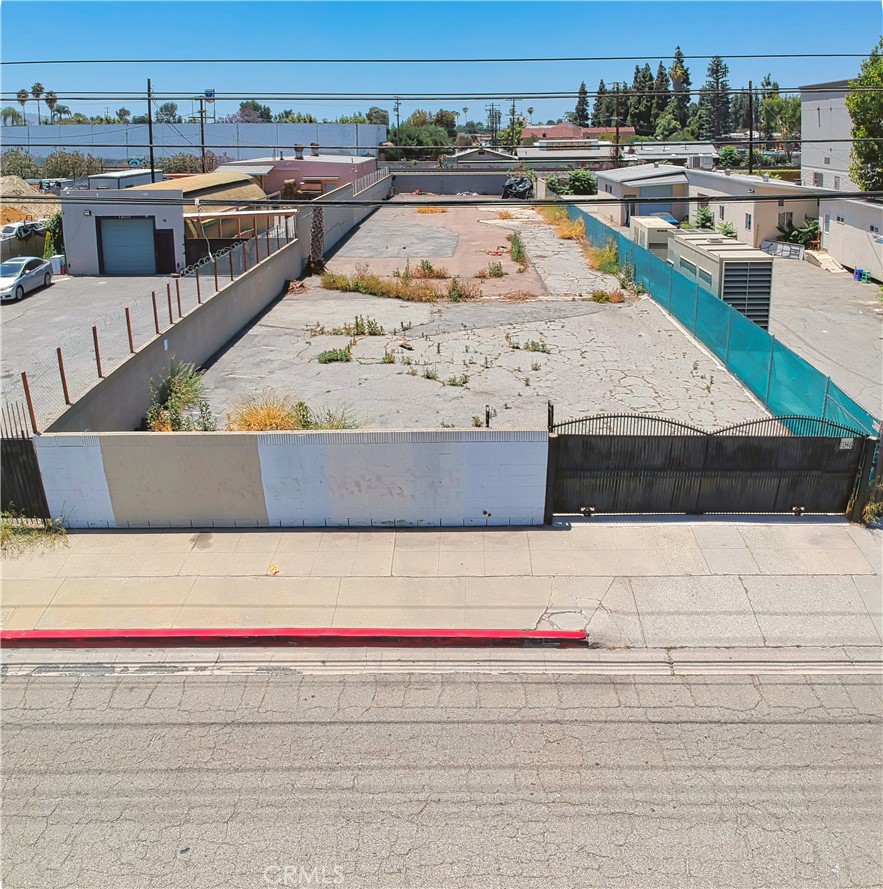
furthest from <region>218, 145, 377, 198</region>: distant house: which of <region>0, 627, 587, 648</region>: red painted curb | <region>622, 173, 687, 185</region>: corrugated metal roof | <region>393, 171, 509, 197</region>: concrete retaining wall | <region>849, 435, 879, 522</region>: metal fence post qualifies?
<region>0, 627, 587, 648</region>: red painted curb

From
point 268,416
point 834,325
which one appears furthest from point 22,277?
point 834,325

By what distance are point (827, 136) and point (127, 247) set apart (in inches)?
1569

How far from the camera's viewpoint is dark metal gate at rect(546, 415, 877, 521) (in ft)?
44.1

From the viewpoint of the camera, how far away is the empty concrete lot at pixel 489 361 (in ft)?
63.3

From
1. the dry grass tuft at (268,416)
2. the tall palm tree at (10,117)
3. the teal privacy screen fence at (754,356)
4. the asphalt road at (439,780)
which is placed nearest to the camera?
the asphalt road at (439,780)

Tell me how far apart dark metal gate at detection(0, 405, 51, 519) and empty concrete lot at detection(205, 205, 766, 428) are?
578cm

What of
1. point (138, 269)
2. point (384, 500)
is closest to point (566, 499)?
point (384, 500)

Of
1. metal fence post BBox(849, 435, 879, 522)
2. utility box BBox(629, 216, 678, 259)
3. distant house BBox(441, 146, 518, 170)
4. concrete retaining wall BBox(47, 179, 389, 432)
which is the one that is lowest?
metal fence post BBox(849, 435, 879, 522)

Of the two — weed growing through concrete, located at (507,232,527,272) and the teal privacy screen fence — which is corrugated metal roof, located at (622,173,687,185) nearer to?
weed growing through concrete, located at (507,232,527,272)

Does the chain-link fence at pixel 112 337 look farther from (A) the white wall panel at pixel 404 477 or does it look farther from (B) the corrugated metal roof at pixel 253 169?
(B) the corrugated metal roof at pixel 253 169

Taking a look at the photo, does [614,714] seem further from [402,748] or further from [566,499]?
[566,499]

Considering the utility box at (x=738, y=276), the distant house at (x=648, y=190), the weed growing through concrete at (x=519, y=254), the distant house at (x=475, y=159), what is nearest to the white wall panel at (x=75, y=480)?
the utility box at (x=738, y=276)

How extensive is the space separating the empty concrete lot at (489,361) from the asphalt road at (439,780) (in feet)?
29.1

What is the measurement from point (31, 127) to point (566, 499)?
118m
